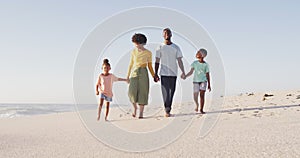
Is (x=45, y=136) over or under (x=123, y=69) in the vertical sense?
under

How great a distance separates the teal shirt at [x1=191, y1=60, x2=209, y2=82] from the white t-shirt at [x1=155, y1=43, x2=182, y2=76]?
2.66ft

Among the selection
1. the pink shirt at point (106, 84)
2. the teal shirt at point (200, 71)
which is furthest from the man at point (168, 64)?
the pink shirt at point (106, 84)

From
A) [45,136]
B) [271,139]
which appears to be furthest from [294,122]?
[45,136]

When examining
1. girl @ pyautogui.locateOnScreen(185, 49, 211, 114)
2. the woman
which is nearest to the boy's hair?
girl @ pyautogui.locateOnScreen(185, 49, 211, 114)

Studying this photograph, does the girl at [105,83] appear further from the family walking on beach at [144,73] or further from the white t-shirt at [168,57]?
the white t-shirt at [168,57]

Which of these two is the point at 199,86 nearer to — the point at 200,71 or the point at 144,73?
the point at 200,71

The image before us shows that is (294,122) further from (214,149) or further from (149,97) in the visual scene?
(149,97)

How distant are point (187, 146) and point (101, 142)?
1069mm

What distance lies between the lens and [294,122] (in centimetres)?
464

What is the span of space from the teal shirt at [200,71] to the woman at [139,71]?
1164 millimetres

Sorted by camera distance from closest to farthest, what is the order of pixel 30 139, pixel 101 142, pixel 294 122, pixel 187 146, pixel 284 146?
pixel 284 146, pixel 187 146, pixel 101 142, pixel 30 139, pixel 294 122

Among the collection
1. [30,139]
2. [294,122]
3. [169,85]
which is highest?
[169,85]

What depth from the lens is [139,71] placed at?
675 cm

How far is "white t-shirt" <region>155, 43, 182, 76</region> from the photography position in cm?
668
